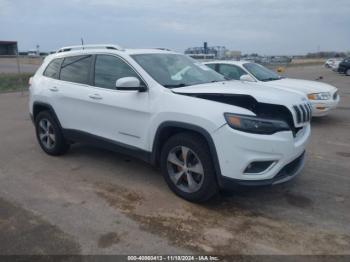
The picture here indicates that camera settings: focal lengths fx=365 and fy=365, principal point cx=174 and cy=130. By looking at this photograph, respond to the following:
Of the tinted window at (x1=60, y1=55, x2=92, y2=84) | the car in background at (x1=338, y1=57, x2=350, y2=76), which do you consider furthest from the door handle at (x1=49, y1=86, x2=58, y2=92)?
the car in background at (x1=338, y1=57, x2=350, y2=76)

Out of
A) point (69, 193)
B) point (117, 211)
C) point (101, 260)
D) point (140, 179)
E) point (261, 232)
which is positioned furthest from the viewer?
point (140, 179)

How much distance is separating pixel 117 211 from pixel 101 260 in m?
0.95

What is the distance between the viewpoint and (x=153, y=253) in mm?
3248

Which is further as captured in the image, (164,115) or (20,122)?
(20,122)

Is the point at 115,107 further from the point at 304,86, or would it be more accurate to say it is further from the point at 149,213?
the point at 304,86

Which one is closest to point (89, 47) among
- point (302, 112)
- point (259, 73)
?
point (302, 112)

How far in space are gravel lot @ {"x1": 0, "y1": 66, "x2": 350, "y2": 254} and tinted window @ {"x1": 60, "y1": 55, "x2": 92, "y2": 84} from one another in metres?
1.34

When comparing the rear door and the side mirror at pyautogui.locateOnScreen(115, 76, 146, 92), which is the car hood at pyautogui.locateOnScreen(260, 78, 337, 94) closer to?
the rear door

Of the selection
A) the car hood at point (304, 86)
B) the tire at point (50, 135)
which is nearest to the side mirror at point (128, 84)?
the tire at point (50, 135)

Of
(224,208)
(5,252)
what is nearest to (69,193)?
(5,252)

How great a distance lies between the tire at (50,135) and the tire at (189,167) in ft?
7.66

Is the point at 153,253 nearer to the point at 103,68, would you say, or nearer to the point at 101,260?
the point at 101,260

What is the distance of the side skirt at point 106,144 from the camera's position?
4.63 metres

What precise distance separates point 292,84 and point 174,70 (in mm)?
5076
